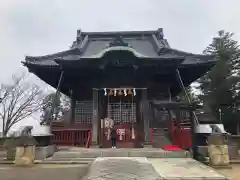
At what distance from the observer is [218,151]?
9.68m

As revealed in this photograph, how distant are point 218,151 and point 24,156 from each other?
761cm

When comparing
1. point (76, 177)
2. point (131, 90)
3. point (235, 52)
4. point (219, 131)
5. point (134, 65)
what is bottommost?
point (76, 177)

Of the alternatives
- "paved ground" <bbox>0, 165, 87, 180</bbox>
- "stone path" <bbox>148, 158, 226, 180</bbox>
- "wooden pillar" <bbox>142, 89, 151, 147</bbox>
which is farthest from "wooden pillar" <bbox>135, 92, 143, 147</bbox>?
"paved ground" <bbox>0, 165, 87, 180</bbox>

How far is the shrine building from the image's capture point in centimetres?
1412

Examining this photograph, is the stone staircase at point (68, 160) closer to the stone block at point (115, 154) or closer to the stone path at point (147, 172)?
the stone block at point (115, 154)

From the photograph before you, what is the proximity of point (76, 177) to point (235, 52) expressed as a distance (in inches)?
1403

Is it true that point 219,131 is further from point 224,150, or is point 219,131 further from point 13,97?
point 13,97

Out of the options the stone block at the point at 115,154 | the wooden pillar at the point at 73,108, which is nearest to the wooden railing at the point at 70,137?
the wooden pillar at the point at 73,108

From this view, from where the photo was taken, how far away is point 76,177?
8.35 metres

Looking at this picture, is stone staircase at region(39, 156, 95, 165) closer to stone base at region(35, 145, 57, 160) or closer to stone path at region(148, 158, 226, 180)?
stone base at region(35, 145, 57, 160)

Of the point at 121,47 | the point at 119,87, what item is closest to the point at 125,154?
the point at 119,87

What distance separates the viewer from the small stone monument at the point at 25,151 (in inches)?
387

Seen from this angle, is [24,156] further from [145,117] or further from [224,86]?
[224,86]

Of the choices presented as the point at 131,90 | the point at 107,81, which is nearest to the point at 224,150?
the point at 131,90
